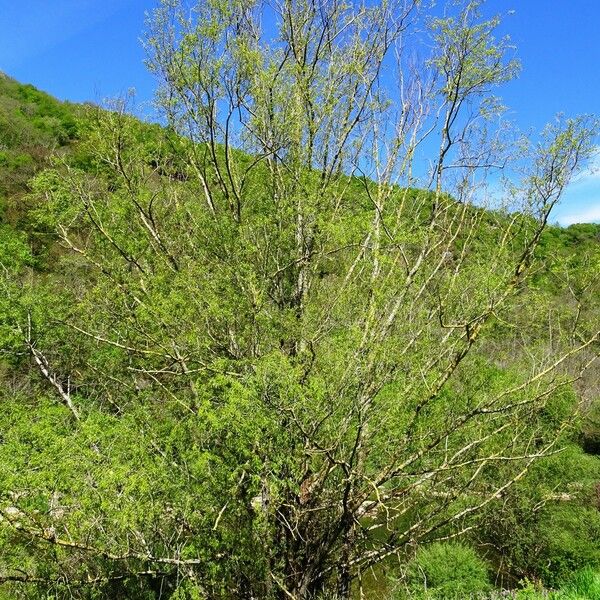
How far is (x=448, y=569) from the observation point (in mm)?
12258

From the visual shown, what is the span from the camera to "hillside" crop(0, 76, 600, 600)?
6.30m

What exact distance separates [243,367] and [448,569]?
321 inches

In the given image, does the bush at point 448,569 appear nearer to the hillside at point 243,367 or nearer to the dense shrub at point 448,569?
the dense shrub at point 448,569

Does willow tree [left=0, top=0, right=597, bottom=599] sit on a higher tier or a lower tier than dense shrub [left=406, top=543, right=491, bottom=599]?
higher

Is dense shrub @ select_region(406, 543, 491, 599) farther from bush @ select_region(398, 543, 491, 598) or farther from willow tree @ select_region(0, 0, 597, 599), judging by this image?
willow tree @ select_region(0, 0, 597, 599)

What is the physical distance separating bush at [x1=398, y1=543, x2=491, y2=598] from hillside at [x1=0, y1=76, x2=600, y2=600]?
285 cm

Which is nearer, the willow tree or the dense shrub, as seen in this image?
the willow tree

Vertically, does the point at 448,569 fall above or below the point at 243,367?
below

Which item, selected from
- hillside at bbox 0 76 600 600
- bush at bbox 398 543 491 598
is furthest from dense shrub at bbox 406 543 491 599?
hillside at bbox 0 76 600 600

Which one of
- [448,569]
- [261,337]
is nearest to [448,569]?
[448,569]

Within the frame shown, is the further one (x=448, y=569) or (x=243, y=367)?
(x=448, y=569)

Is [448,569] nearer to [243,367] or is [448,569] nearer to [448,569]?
[448,569]

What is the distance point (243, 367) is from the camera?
293 inches

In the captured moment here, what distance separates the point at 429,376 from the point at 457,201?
11.5ft
